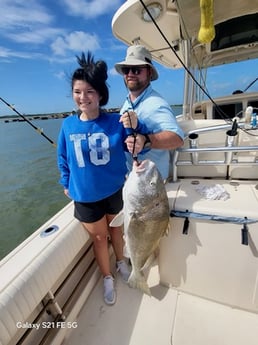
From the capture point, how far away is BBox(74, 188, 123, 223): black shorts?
163 centimetres

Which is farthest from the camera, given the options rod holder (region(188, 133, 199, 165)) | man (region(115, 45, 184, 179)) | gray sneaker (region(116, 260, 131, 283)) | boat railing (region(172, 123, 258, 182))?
gray sneaker (region(116, 260, 131, 283))

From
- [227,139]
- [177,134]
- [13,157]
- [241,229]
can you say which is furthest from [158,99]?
[13,157]

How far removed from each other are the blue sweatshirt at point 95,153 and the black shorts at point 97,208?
0.06 meters

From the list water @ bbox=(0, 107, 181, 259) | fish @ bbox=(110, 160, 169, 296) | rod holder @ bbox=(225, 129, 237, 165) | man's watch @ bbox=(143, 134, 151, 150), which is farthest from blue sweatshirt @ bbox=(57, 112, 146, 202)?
water @ bbox=(0, 107, 181, 259)

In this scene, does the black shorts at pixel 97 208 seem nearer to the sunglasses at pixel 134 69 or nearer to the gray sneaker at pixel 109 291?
the gray sneaker at pixel 109 291

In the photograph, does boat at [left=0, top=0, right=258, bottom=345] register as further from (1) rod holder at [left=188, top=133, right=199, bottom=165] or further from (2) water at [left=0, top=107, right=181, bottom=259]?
(2) water at [left=0, top=107, right=181, bottom=259]

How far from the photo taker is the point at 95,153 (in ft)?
4.91

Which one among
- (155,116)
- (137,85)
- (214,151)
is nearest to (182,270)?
(214,151)

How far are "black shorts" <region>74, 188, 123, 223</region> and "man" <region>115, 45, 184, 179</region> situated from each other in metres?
0.32

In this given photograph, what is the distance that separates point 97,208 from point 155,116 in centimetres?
82

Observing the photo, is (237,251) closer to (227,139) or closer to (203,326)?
(203,326)

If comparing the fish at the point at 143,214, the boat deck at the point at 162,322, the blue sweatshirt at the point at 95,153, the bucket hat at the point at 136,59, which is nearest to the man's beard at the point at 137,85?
the bucket hat at the point at 136,59

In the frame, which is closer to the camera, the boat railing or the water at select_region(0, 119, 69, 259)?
the boat railing

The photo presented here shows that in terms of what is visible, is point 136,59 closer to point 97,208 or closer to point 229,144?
point 229,144
